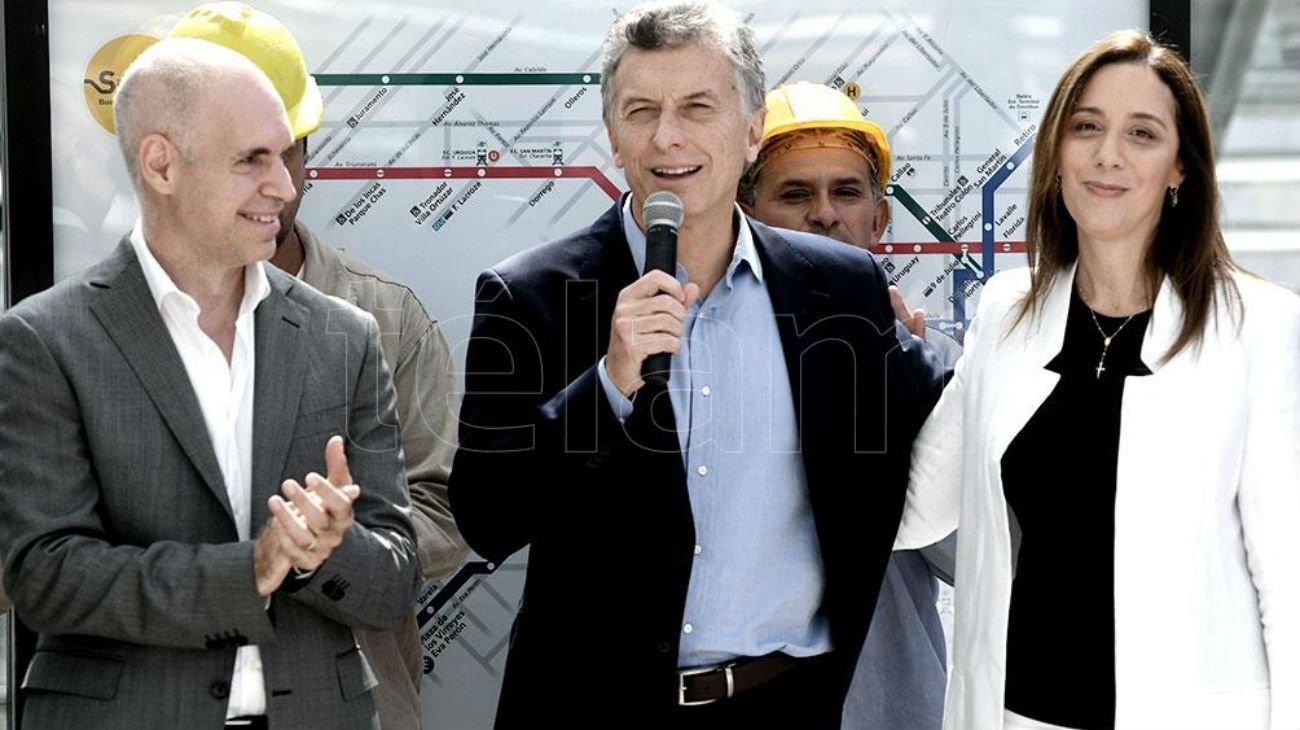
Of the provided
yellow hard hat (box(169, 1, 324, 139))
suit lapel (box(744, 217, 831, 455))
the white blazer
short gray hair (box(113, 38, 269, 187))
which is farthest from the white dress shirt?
the white blazer

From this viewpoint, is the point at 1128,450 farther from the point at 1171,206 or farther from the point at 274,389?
the point at 274,389

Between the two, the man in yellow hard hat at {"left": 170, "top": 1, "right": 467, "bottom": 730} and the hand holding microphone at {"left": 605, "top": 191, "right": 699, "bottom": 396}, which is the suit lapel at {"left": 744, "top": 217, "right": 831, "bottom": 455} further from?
the man in yellow hard hat at {"left": 170, "top": 1, "right": 467, "bottom": 730}

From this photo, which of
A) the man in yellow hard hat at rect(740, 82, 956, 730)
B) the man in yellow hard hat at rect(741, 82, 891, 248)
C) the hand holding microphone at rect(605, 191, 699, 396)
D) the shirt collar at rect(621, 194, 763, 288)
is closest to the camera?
the hand holding microphone at rect(605, 191, 699, 396)

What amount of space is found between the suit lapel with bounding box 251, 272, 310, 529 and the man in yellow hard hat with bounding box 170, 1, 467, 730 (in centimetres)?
89

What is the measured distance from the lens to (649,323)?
9.78 ft

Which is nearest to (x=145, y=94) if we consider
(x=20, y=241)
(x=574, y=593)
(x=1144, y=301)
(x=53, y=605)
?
(x=53, y=605)

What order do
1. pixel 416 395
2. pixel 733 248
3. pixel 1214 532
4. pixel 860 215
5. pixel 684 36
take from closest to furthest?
pixel 1214 532 → pixel 684 36 → pixel 733 248 → pixel 416 395 → pixel 860 215

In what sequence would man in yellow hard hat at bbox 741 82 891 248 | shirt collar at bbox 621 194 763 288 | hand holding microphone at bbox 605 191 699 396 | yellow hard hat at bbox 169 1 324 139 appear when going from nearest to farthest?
hand holding microphone at bbox 605 191 699 396
shirt collar at bbox 621 194 763 288
yellow hard hat at bbox 169 1 324 139
man in yellow hard hat at bbox 741 82 891 248

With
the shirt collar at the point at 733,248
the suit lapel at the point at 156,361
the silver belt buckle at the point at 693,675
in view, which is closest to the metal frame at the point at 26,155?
the suit lapel at the point at 156,361

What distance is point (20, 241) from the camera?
464 centimetres

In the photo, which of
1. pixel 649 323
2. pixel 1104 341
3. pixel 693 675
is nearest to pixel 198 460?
pixel 649 323

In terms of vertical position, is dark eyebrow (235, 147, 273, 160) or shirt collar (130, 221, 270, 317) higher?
dark eyebrow (235, 147, 273, 160)

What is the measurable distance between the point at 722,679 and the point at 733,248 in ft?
2.76

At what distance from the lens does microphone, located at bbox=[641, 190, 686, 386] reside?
304 cm
